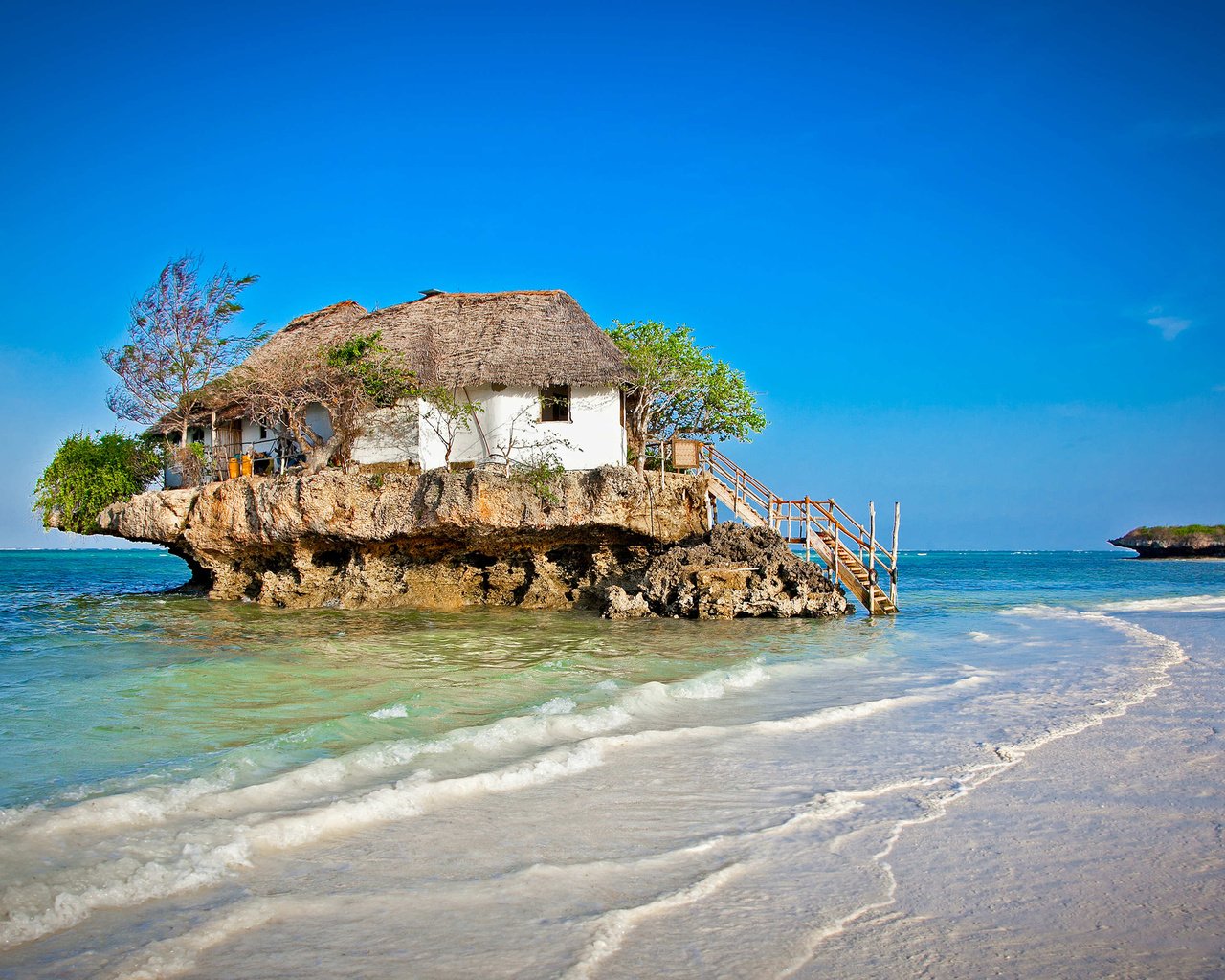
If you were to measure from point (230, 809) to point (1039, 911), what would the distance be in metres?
5.24

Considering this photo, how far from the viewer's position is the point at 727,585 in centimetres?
1948

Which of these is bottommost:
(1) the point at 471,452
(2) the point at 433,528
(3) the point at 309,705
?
(3) the point at 309,705

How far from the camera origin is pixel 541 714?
28.6 feet

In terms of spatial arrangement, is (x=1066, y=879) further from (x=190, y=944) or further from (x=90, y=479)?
(x=90, y=479)

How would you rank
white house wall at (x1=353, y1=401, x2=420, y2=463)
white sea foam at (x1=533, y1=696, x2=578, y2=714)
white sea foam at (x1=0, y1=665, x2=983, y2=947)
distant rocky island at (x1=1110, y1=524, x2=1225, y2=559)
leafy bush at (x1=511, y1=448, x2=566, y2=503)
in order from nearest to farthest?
white sea foam at (x1=0, y1=665, x2=983, y2=947) → white sea foam at (x1=533, y1=696, x2=578, y2=714) → leafy bush at (x1=511, y1=448, x2=566, y2=503) → white house wall at (x1=353, y1=401, x2=420, y2=463) → distant rocky island at (x1=1110, y1=524, x2=1225, y2=559)

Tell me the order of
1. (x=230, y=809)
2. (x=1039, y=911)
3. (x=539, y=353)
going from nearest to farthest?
(x=1039, y=911) → (x=230, y=809) → (x=539, y=353)

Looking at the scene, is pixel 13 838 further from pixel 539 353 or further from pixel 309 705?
pixel 539 353

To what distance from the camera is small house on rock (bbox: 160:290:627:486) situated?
2077cm

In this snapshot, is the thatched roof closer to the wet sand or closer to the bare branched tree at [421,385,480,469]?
the bare branched tree at [421,385,480,469]

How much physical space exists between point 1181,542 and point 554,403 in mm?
85840

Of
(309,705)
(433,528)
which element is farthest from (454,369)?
(309,705)

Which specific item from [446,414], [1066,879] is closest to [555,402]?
[446,414]

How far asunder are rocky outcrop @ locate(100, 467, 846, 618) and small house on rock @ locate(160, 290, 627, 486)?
59.4 inches

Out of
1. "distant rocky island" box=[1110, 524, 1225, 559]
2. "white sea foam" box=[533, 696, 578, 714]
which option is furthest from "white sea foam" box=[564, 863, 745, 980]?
"distant rocky island" box=[1110, 524, 1225, 559]
